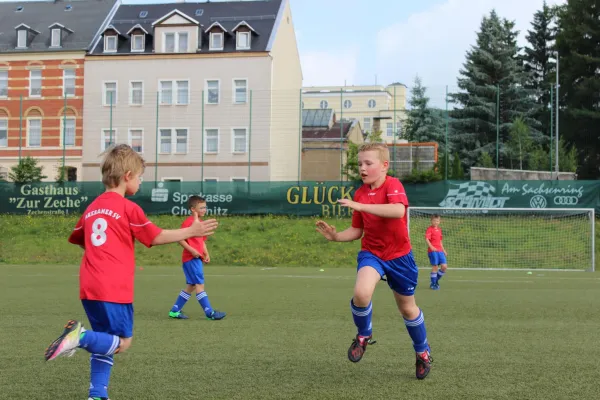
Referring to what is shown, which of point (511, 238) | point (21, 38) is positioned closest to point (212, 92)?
point (21, 38)

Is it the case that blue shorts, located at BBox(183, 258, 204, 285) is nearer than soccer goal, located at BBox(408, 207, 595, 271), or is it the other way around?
blue shorts, located at BBox(183, 258, 204, 285)

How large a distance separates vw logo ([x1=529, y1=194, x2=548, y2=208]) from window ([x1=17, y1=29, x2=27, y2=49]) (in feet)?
113

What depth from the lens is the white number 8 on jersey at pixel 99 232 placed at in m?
4.79

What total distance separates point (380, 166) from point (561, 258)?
1895 centimetres

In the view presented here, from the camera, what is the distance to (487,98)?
49.2 meters

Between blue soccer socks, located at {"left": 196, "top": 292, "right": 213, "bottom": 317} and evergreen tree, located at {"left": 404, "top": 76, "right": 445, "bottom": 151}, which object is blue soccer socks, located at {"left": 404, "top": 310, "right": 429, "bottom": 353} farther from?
evergreen tree, located at {"left": 404, "top": 76, "right": 445, "bottom": 151}

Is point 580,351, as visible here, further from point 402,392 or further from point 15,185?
point 15,185

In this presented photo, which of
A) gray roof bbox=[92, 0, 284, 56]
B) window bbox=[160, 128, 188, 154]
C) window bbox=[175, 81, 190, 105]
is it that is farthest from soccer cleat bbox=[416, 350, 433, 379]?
gray roof bbox=[92, 0, 284, 56]

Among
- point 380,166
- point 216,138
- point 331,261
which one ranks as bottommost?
point 331,261

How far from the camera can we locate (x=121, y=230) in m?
4.82

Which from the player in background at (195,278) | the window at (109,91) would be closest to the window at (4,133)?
the window at (109,91)

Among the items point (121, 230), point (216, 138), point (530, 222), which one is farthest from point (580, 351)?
point (216, 138)

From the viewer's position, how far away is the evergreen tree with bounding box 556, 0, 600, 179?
1923 inches

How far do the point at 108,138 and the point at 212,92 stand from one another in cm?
673
